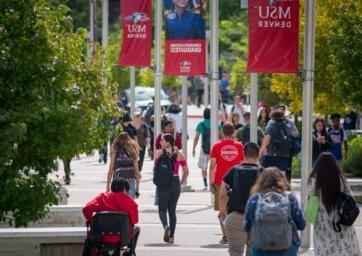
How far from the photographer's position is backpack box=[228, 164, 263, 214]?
13.9 metres

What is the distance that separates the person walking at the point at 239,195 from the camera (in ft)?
45.7

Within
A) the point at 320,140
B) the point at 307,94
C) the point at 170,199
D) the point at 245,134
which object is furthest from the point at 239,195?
the point at 320,140

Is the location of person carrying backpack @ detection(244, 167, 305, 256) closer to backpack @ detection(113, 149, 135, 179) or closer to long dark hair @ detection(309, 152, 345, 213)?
long dark hair @ detection(309, 152, 345, 213)

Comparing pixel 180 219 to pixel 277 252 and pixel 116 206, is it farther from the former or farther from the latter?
pixel 277 252

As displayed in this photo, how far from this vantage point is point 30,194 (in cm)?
1242

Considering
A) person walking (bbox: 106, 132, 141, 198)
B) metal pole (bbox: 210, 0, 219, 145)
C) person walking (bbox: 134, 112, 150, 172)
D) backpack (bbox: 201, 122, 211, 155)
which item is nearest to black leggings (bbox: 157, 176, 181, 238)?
person walking (bbox: 106, 132, 141, 198)

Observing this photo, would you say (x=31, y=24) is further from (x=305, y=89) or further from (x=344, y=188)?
(x=305, y=89)

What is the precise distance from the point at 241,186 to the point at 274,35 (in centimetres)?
426

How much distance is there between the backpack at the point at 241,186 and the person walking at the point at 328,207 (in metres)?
1.24

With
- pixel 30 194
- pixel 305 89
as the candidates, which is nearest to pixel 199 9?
pixel 305 89

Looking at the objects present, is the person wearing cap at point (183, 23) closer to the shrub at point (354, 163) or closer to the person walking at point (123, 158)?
the person walking at point (123, 158)

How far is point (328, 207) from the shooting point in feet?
41.5

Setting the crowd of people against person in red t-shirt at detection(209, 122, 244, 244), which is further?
person in red t-shirt at detection(209, 122, 244, 244)

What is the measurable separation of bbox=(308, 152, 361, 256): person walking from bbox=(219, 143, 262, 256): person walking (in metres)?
1.20
